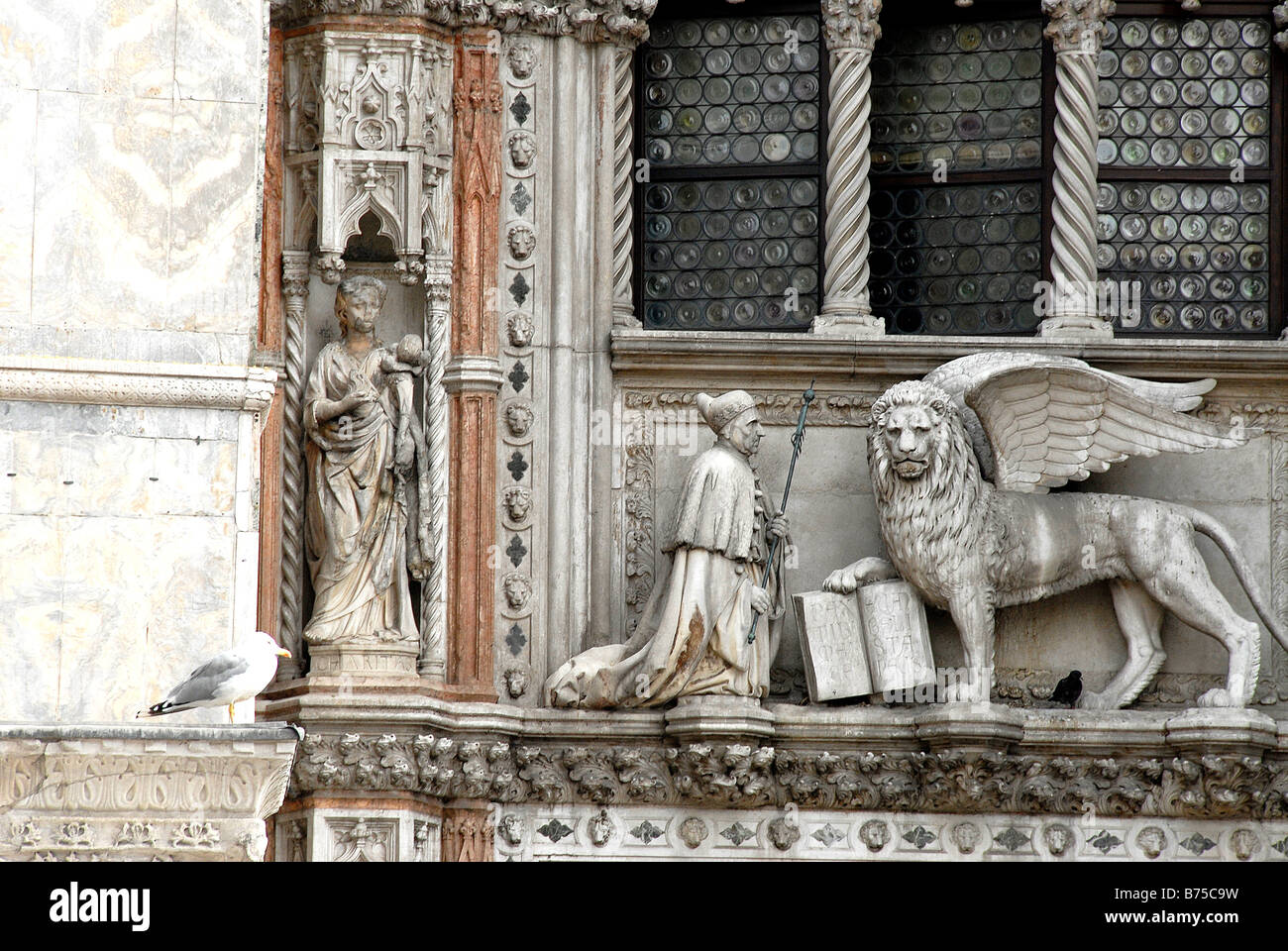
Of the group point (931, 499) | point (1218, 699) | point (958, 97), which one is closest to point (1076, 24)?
point (958, 97)

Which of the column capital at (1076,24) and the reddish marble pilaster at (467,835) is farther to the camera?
the column capital at (1076,24)

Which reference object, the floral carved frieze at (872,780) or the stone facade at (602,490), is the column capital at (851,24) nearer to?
the stone facade at (602,490)

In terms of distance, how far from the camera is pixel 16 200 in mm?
9273

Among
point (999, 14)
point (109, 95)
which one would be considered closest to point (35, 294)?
point (109, 95)

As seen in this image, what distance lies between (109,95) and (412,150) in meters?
5.95

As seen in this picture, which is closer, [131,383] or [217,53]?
[131,383]

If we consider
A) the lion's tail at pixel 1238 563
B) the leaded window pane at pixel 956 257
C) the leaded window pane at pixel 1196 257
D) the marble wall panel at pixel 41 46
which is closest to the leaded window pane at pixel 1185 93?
the leaded window pane at pixel 1196 257

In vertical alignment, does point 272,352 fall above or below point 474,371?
above

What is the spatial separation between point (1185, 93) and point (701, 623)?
177 inches

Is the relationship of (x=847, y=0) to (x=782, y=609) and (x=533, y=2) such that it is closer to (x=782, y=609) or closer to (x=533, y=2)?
(x=533, y=2)

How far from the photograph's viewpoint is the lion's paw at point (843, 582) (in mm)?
15250

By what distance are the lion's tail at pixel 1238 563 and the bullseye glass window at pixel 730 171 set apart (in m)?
2.59

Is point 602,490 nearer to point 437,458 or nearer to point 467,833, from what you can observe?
point 437,458

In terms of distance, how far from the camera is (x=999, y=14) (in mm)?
16344
